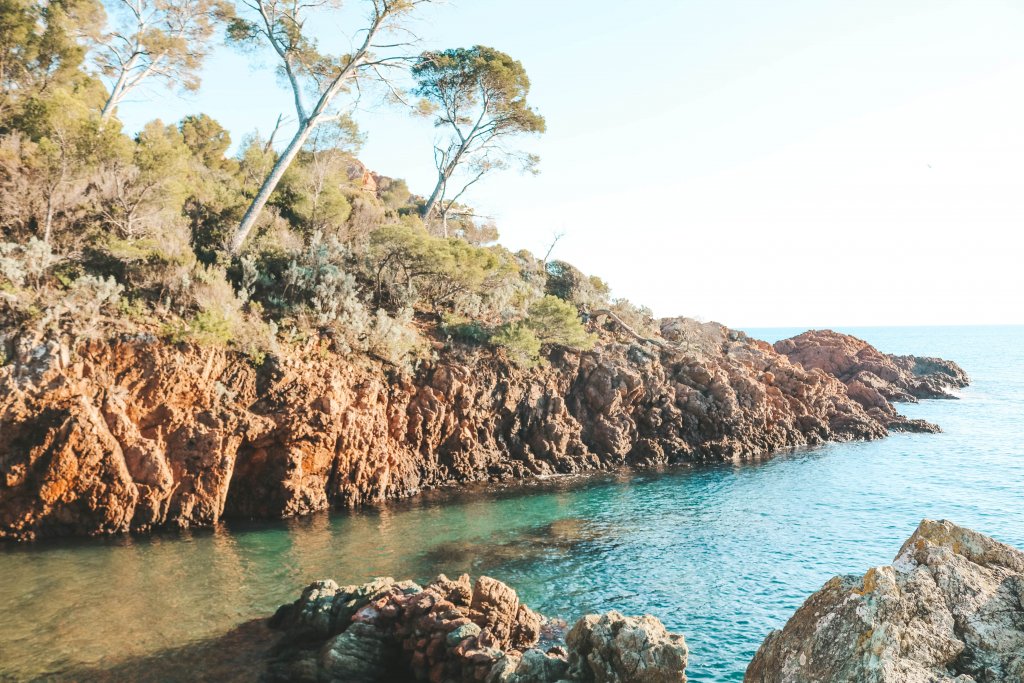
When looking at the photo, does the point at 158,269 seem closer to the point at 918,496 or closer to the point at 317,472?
the point at 317,472

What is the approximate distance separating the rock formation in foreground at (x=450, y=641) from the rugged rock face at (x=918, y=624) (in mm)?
3245

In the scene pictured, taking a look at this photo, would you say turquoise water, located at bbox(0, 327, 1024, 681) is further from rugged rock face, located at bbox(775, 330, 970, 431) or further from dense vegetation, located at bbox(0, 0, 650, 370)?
rugged rock face, located at bbox(775, 330, 970, 431)

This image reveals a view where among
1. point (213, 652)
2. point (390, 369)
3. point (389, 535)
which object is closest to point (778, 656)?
point (213, 652)

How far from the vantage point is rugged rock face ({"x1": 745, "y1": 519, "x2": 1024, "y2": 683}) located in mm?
4023

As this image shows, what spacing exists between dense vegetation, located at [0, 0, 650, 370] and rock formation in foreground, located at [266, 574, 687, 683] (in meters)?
10.4

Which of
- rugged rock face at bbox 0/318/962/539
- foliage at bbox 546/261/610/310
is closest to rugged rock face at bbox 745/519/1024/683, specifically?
rugged rock face at bbox 0/318/962/539

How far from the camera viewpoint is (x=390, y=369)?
22.3 m

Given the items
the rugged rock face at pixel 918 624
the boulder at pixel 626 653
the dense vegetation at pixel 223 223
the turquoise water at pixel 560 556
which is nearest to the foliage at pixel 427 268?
the dense vegetation at pixel 223 223

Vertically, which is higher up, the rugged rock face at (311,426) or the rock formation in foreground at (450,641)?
the rugged rock face at (311,426)

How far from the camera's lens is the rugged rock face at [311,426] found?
15195 mm

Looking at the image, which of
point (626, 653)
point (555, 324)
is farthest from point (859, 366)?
point (626, 653)

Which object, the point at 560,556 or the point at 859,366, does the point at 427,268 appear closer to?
the point at 560,556

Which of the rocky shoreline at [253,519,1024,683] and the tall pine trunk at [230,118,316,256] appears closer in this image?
the rocky shoreline at [253,519,1024,683]

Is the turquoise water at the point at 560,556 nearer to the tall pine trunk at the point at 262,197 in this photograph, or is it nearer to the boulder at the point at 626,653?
the boulder at the point at 626,653
